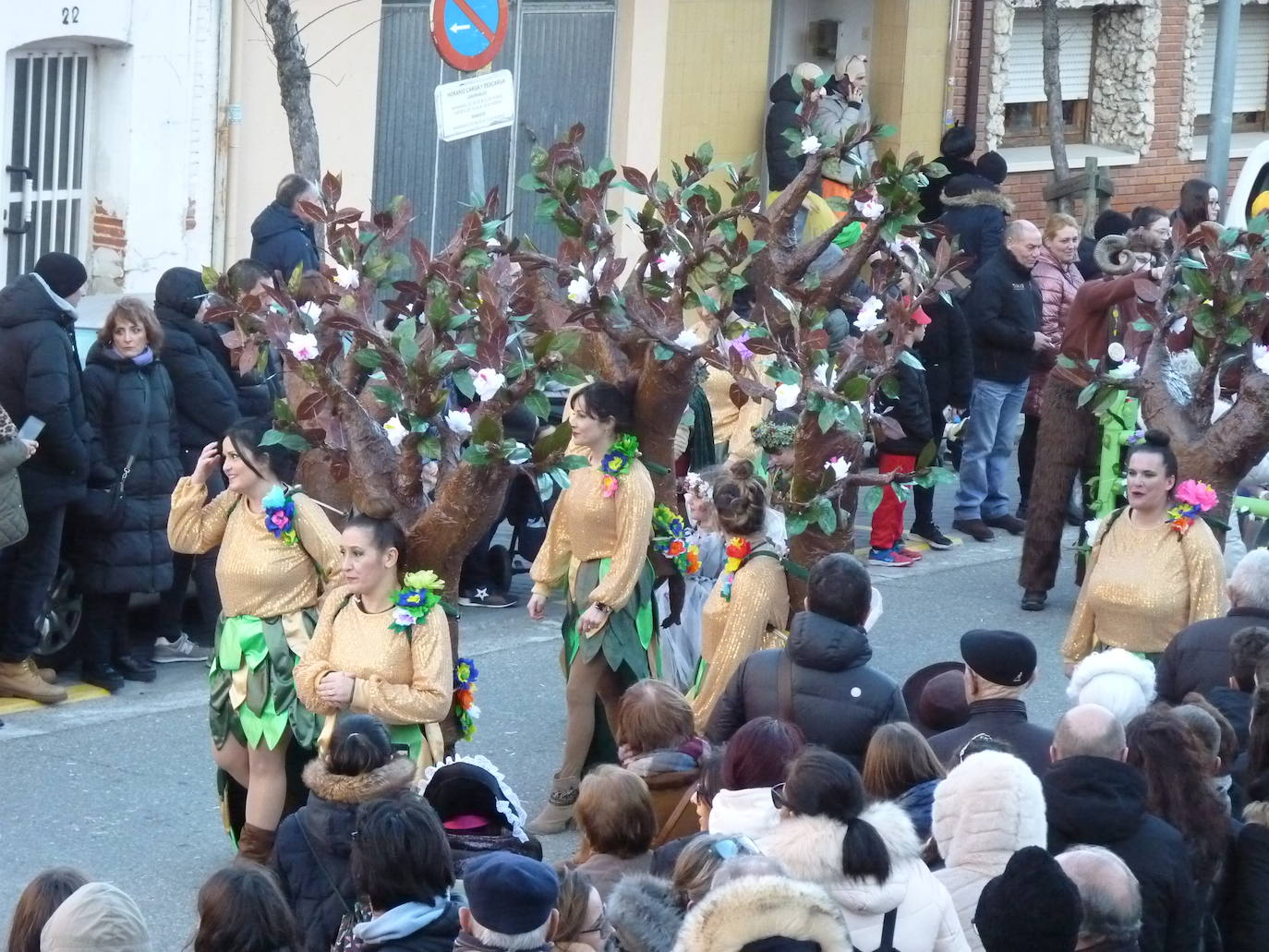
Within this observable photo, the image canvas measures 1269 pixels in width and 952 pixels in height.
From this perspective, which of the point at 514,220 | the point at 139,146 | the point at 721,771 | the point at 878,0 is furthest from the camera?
the point at 878,0

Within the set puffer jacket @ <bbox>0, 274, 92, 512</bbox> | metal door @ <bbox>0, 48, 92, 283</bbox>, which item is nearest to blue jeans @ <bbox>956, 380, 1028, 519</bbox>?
metal door @ <bbox>0, 48, 92, 283</bbox>

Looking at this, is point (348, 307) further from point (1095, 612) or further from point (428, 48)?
point (428, 48)

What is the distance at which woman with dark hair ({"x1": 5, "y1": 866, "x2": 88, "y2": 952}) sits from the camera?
13.6 ft

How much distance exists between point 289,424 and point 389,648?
79 cm

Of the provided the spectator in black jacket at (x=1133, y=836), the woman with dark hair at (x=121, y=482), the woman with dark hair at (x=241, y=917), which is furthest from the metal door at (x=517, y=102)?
the woman with dark hair at (x=241, y=917)

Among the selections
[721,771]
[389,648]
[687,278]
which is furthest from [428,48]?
[721,771]

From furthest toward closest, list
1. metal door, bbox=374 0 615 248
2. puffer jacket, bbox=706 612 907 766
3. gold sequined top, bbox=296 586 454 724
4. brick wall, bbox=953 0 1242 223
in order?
brick wall, bbox=953 0 1242 223, metal door, bbox=374 0 615 248, gold sequined top, bbox=296 586 454 724, puffer jacket, bbox=706 612 907 766

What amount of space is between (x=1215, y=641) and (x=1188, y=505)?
1.05m

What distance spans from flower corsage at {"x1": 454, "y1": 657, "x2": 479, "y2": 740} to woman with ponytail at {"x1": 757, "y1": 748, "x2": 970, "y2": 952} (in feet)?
7.34

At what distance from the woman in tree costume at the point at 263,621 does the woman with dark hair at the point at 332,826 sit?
1.22 m

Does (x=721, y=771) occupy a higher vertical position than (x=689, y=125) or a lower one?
lower

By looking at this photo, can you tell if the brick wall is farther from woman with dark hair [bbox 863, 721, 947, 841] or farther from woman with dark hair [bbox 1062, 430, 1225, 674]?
woman with dark hair [bbox 863, 721, 947, 841]

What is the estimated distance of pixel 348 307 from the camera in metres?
6.72

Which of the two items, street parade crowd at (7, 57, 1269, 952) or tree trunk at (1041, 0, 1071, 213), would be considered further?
tree trunk at (1041, 0, 1071, 213)
